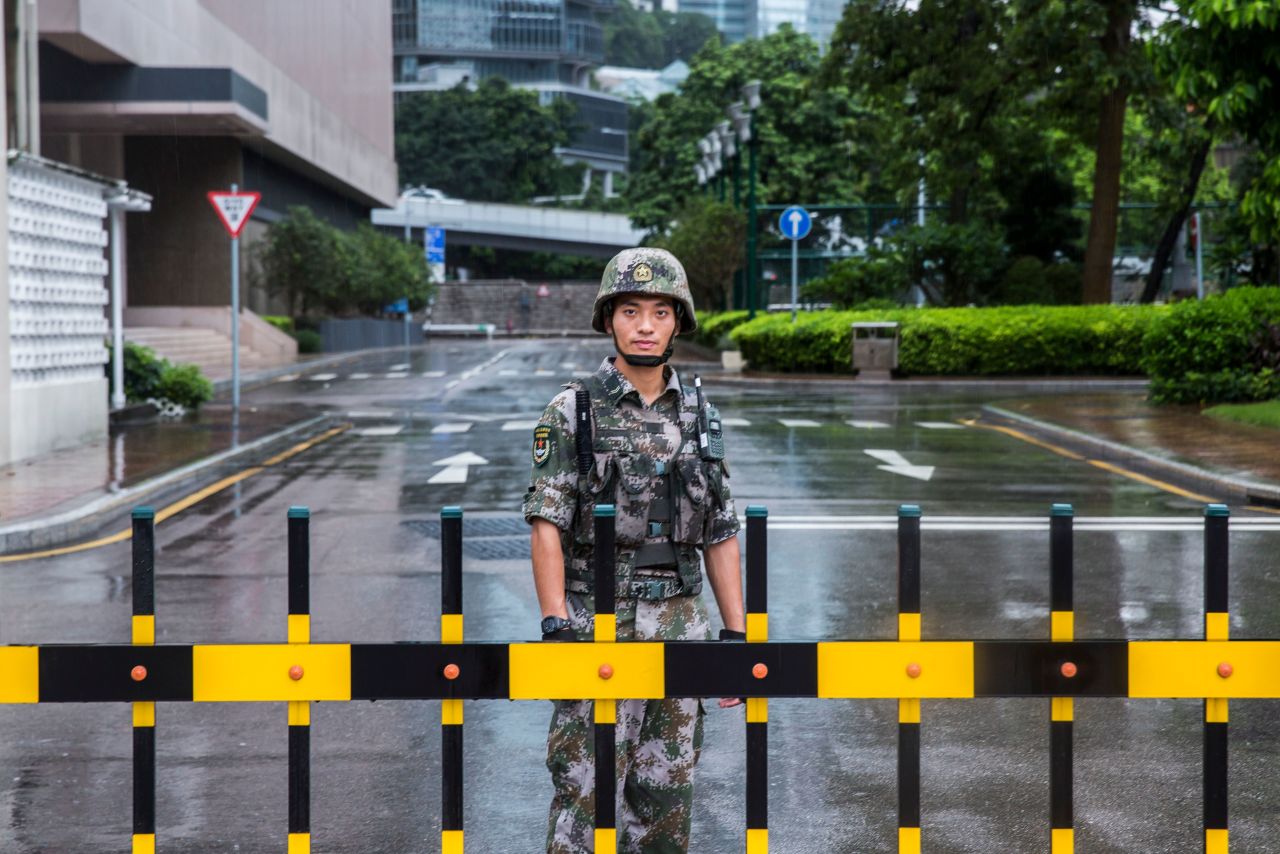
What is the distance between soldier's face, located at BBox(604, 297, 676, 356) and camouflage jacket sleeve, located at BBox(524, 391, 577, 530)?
20 centimetres

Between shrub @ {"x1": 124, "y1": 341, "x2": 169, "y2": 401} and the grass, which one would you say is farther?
shrub @ {"x1": 124, "y1": 341, "x2": 169, "y2": 401}

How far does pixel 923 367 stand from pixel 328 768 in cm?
2898

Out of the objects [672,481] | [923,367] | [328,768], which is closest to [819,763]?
[328,768]

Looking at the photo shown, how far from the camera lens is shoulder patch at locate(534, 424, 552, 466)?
4289 millimetres

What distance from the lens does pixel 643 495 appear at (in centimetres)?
427

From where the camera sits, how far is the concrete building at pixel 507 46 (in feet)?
539

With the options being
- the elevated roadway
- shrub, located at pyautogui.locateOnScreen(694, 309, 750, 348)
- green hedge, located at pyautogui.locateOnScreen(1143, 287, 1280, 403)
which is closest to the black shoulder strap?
green hedge, located at pyautogui.locateOnScreen(1143, 287, 1280, 403)

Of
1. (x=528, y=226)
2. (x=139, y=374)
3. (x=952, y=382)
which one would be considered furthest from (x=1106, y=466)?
(x=528, y=226)

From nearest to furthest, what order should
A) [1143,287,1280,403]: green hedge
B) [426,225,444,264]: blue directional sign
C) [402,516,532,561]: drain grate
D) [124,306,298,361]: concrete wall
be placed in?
[402,516,532,561]: drain grate
[1143,287,1280,403]: green hedge
[124,306,298,361]: concrete wall
[426,225,444,264]: blue directional sign

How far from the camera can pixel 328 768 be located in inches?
251

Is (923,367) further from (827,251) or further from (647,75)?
(647,75)

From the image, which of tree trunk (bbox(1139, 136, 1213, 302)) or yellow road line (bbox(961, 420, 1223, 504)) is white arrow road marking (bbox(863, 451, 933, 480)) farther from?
tree trunk (bbox(1139, 136, 1213, 302))

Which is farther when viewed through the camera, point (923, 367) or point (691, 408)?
point (923, 367)

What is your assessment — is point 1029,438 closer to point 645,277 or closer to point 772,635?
point 772,635
